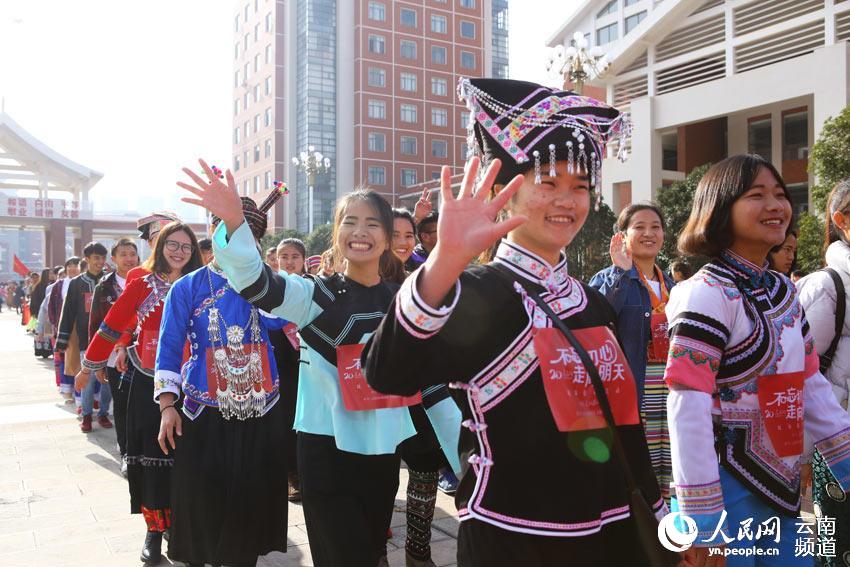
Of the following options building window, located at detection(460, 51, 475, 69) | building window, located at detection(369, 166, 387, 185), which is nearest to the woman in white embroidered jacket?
building window, located at detection(369, 166, 387, 185)

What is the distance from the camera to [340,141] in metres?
50.1

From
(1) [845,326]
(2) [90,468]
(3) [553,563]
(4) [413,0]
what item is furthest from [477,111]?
(4) [413,0]

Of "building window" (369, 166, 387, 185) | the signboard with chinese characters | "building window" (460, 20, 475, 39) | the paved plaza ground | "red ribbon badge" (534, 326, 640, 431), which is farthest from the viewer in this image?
"building window" (460, 20, 475, 39)

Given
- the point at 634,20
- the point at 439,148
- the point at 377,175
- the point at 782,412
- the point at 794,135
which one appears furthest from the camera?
the point at 439,148

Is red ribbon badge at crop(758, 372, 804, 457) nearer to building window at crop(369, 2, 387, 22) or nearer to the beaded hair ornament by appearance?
the beaded hair ornament

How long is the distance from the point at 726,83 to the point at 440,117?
35.6 m

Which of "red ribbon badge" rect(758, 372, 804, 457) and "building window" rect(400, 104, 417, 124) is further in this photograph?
"building window" rect(400, 104, 417, 124)

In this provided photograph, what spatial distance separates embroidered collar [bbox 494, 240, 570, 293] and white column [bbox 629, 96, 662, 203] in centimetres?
1995

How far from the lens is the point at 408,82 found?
51812 mm

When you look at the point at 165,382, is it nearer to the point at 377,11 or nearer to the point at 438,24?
the point at 377,11

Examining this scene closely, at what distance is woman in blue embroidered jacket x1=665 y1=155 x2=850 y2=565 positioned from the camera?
198 cm

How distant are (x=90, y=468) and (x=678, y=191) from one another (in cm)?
1550

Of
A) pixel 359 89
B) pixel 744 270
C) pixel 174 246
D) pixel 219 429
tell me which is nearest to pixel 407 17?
pixel 359 89

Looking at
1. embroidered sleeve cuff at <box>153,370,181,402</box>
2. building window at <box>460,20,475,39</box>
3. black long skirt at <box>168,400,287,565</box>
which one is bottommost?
black long skirt at <box>168,400,287,565</box>
